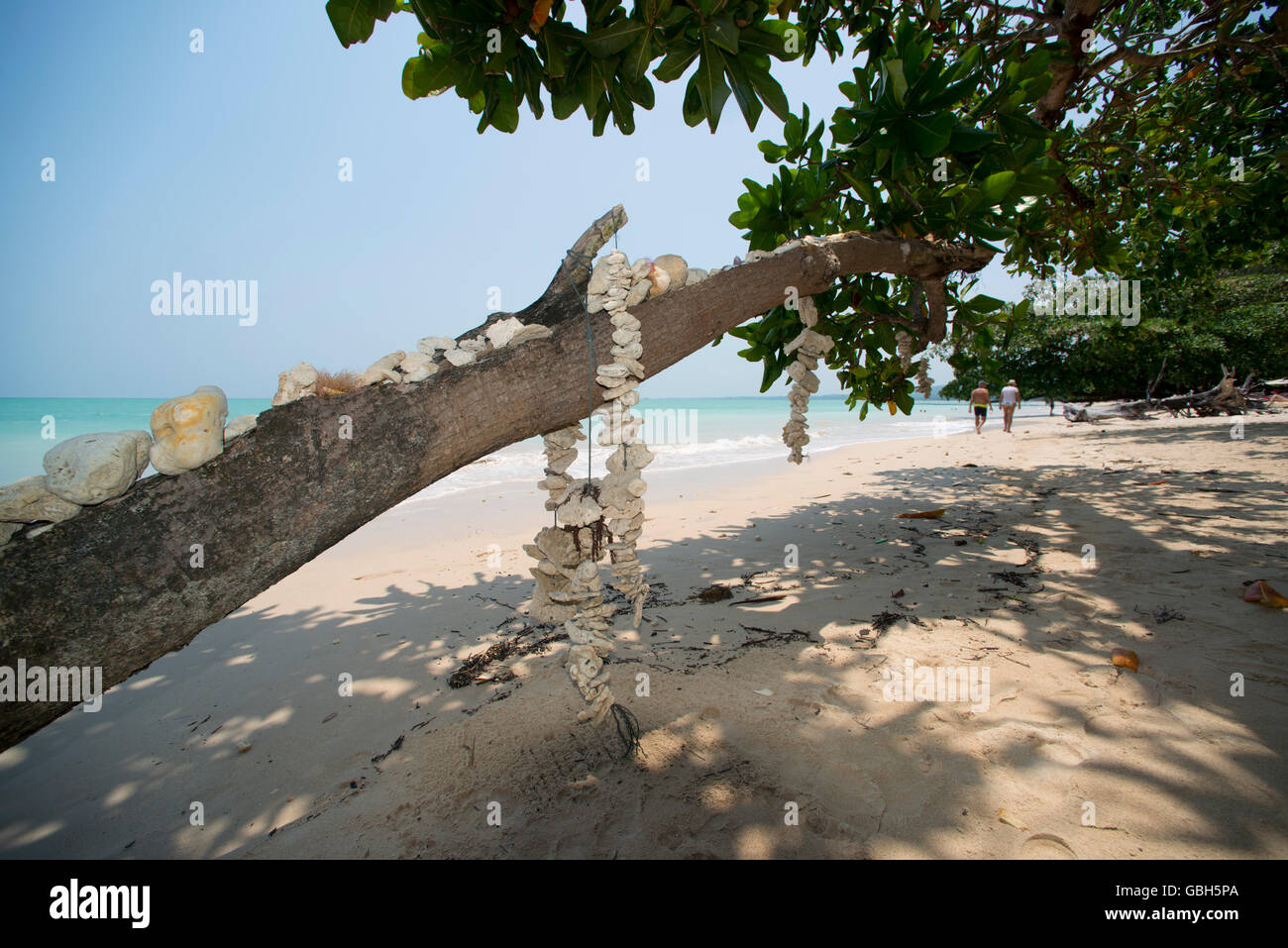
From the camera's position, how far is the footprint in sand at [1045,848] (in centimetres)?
170

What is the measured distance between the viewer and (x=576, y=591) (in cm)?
221

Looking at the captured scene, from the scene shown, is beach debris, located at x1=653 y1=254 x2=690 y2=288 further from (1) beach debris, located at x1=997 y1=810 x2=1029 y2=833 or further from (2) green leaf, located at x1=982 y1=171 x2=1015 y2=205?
(1) beach debris, located at x1=997 y1=810 x2=1029 y2=833

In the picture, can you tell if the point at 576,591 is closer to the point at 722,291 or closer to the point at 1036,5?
the point at 722,291

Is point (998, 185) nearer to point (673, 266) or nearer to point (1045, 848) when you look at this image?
point (673, 266)

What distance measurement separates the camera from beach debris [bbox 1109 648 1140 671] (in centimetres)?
264

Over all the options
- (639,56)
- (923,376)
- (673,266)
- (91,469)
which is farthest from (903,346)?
(91,469)

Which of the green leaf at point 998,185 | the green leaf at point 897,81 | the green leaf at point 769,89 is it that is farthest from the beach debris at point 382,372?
the green leaf at point 998,185

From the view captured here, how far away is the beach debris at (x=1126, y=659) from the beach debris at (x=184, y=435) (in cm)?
382

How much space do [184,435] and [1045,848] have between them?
2.82 m

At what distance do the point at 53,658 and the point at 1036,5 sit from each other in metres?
8.08

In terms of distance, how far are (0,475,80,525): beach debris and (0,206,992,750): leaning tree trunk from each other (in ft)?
0.10

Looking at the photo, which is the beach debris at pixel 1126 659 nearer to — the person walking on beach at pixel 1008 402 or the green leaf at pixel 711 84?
the green leaf at pixel 711 84

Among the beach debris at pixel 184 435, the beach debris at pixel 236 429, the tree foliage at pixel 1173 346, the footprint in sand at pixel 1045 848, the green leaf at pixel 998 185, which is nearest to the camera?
the beach debris at pixel 184 435
